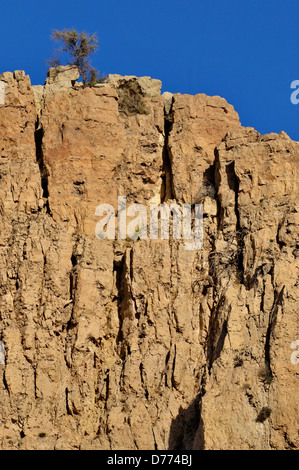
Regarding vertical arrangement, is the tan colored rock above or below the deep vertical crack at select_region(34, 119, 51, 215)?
above

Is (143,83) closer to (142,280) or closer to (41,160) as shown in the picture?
(41,160)

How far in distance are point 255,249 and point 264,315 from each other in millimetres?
2663

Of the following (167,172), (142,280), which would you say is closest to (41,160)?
(167,172)

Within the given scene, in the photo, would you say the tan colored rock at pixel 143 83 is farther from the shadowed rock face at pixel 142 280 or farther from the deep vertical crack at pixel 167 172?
the deep vertical crack at pixel 167 172

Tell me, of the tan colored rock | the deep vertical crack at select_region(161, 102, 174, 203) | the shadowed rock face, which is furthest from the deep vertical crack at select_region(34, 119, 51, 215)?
the deep vertical crack at select_region(161, 102, 174, 203)

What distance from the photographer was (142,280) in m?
42.5

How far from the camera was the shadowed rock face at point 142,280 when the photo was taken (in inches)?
1551

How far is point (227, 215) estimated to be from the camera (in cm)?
4372

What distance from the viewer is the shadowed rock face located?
39406mm

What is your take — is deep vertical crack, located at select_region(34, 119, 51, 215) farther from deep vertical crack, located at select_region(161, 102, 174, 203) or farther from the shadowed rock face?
deep vertical crack, located at select_region(161, 102, 174, 203)

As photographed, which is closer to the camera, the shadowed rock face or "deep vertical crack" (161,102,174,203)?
the shadowed rock face

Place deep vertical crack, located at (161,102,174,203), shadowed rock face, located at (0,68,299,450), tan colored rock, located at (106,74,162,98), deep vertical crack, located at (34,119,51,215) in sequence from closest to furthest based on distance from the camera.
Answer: shadowed rock face, located at (0,68,299,450)
deep vertical crack, located at (34,119,51,215)
deep vertical crack, located at (161,102,174,203)
tan colored rock, located at (106,74,162,98)

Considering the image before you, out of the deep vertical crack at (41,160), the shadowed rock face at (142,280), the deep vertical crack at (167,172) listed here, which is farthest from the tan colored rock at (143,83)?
the deep vertical crack at (41,160)

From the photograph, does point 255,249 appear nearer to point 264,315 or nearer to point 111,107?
point 264,315
